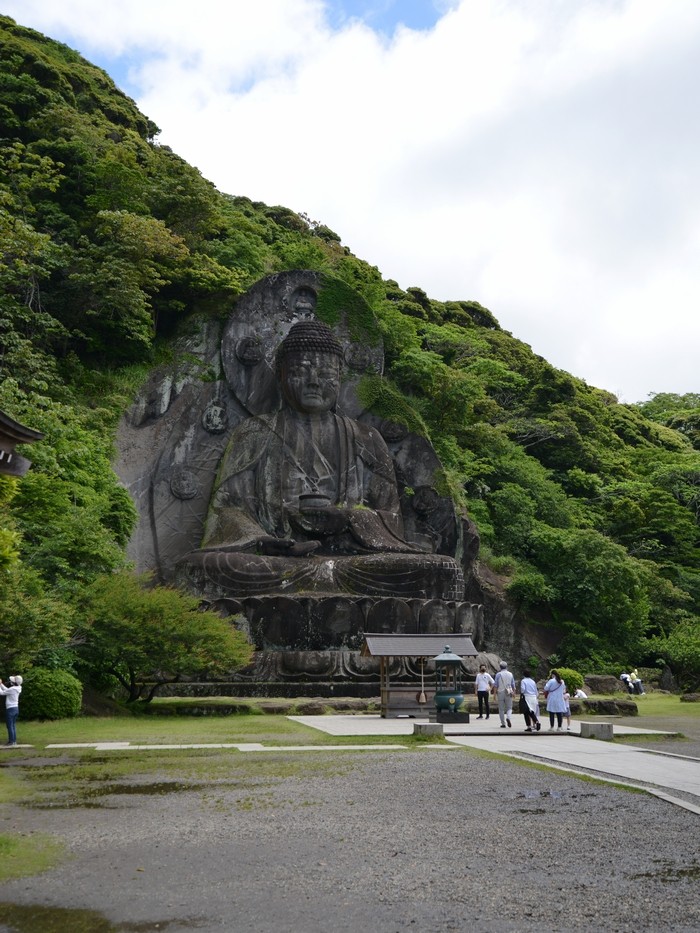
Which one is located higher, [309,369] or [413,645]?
[309,369]

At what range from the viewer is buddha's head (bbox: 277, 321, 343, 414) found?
23016 millimetres

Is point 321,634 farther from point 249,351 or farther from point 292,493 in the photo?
point 249,351

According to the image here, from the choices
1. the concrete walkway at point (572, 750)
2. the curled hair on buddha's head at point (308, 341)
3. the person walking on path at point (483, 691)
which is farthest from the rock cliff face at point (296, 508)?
the concrete walkway at point (572, 750)

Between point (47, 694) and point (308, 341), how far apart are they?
11796 mm

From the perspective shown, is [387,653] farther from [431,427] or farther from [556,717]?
[431,427]

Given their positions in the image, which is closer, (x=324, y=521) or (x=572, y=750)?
(x=572, y=750)

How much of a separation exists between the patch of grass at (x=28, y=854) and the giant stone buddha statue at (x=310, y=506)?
45.2 feet

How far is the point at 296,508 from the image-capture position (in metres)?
21.6

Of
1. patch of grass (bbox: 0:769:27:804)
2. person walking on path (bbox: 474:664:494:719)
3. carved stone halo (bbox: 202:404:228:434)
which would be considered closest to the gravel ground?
patch of grass (bbox: 0:769:27:804)

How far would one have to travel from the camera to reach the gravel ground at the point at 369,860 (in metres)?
3.90

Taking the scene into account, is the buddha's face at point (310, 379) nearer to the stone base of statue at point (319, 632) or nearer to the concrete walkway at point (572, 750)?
the stone base of statue at point (319, 632)

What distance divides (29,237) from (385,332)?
495 inches

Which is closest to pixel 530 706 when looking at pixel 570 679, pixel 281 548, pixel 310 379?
pixel 570 679

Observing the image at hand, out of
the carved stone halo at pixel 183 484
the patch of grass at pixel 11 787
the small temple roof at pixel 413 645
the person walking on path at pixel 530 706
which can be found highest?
the carved stone halo at pixel 183 484
